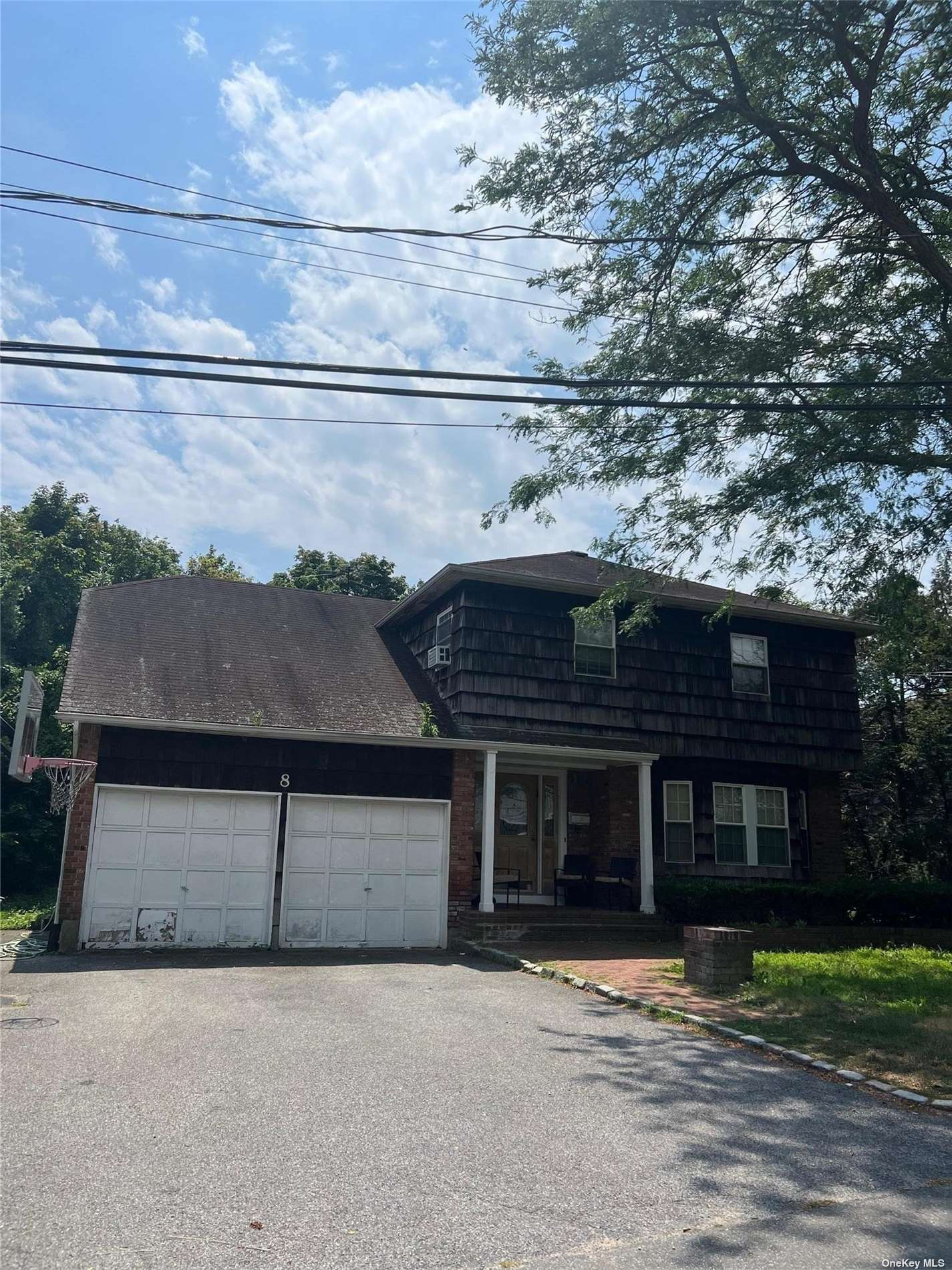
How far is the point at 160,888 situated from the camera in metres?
14.1

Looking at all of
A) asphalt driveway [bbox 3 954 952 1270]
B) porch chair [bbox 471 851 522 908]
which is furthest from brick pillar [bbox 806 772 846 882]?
asphalt driveway [bbox 3 954 952 1270]

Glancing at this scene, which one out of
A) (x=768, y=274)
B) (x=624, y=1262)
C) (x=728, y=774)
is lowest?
(x=624, y=1262)

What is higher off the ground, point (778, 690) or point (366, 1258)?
point (778, 690)

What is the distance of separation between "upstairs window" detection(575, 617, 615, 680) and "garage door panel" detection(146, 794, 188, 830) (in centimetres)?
753

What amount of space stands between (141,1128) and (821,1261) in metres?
3.79

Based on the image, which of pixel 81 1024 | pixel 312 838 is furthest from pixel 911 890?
pixel 81 1024

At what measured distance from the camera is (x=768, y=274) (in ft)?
45.5

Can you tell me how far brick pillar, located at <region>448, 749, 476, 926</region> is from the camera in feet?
52.1

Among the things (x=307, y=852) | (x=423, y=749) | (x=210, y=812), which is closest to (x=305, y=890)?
(x=307, y=852)

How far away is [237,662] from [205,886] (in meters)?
4.11

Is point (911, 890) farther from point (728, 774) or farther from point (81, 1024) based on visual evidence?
point (81, 1024)

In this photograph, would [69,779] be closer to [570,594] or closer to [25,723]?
[25,723]

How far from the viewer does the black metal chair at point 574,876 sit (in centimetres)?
1748

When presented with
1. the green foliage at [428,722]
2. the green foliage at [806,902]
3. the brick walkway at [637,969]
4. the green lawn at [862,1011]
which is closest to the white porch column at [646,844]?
the green foliage at [806,902]
